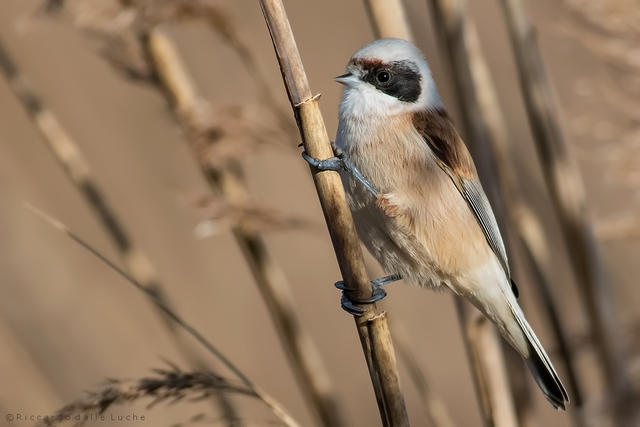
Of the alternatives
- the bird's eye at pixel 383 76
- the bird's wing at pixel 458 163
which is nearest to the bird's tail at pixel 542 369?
the bird's wing at pixel 458 163

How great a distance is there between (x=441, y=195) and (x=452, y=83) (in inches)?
13.0

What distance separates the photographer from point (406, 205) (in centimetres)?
177

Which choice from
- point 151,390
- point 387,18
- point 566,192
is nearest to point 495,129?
point 566,192

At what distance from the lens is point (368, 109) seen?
1.78 m

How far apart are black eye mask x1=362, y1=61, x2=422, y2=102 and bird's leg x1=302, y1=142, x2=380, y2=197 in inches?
10.0

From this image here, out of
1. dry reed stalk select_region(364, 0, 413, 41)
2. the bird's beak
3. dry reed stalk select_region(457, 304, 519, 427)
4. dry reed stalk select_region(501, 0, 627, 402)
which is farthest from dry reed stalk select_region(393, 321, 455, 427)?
dry reed stalk select_region(364, 0, 413, 41)

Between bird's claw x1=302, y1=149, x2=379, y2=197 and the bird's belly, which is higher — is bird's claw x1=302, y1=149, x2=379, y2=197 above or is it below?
above

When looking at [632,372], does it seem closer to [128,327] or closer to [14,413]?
[14,413]

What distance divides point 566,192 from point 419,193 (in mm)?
539

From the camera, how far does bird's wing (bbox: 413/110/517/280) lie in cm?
182

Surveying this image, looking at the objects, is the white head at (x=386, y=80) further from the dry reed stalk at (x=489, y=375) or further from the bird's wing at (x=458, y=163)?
the dry reed stalk at (x=489, y=375)

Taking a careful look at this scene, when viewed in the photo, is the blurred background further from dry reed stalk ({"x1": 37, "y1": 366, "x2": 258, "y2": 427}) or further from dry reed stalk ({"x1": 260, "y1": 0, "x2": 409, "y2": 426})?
dry reed stalk ({"x1": 260, "y1": 0, "x2": 409, "y2": 426})

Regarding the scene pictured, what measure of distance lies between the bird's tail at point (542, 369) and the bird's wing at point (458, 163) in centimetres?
16

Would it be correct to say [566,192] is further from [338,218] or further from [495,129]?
[338,218]
